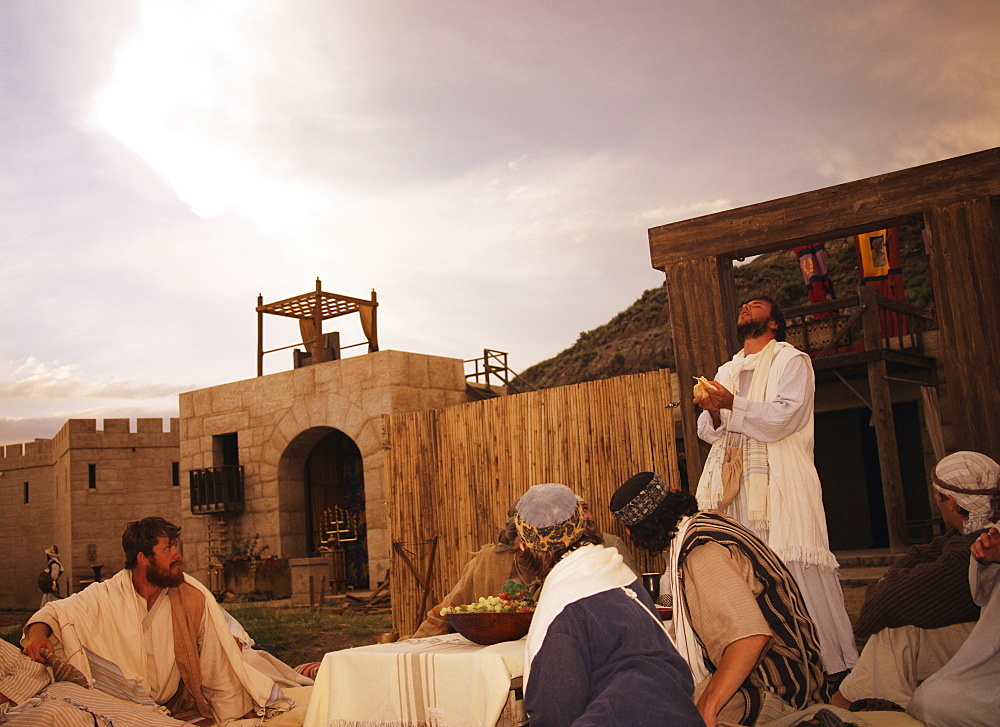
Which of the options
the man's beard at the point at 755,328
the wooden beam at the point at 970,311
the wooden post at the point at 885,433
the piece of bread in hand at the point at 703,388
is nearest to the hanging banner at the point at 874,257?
the wooden post at the point at 885,433

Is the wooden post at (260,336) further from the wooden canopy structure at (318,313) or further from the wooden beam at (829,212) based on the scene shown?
the wooden beam at (829,212)

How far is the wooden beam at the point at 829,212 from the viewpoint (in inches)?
187

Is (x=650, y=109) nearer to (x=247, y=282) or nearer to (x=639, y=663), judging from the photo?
(x=247, y=282)

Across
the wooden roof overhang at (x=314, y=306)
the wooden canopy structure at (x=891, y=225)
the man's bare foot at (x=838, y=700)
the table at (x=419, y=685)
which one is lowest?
the man's bare foot at (x=838, y=700)

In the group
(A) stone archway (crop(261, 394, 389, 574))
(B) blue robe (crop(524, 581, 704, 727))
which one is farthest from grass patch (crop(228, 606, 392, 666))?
(B) blue robe (crop(524, 581, 704, 727))

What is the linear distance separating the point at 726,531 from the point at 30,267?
16.7 meters

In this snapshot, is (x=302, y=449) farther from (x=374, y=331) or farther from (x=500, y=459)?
(x=500, y=459)

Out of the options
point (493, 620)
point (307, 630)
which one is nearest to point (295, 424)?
point (307, 630)

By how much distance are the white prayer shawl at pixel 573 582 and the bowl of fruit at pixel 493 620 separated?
32.4 inches

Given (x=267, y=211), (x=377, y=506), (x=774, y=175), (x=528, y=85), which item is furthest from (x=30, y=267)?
(x=774, y=175)

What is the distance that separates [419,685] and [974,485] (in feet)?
7.56

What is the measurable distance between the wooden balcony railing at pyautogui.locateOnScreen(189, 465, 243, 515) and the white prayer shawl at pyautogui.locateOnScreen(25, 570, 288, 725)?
12328 mm

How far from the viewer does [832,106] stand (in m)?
12.5

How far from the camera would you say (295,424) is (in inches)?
627
